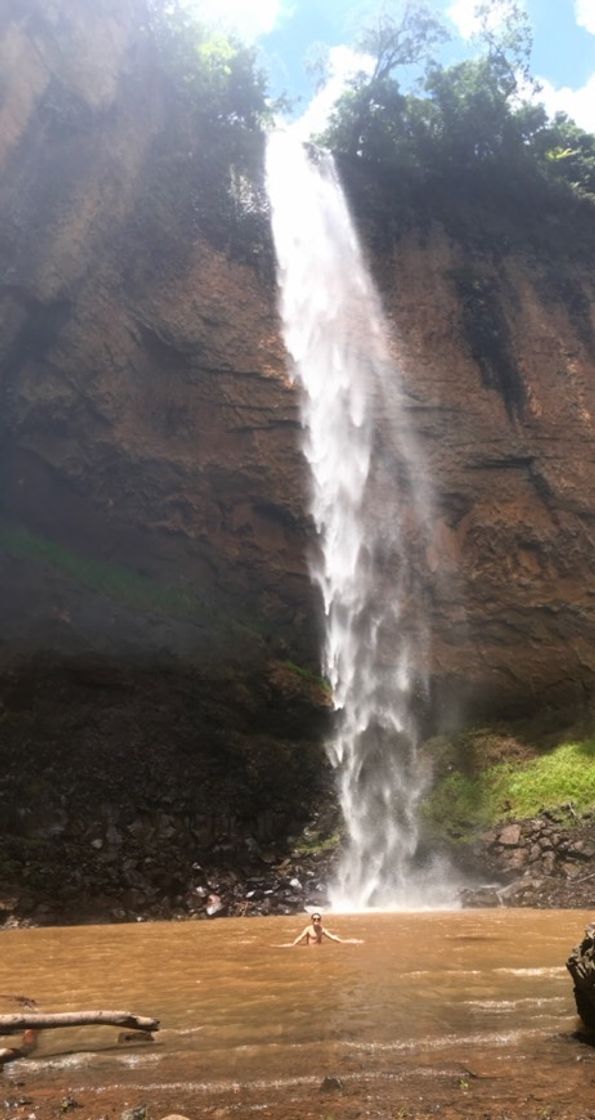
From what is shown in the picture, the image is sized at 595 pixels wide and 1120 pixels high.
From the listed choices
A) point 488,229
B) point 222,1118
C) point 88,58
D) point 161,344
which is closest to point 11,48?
point 88,58

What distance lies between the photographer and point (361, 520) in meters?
19.4

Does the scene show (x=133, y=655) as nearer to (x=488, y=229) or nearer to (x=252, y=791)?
(x=252, y=791)

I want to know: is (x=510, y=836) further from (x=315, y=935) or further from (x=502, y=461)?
(x=502, y=461)

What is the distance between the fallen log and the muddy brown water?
11 centimetres

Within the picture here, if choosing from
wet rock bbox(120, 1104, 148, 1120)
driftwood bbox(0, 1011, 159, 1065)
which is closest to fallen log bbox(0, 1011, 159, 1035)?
driftwood bbox(0, 1011, 159, 1065)

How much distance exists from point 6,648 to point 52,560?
→ 2.72 metres

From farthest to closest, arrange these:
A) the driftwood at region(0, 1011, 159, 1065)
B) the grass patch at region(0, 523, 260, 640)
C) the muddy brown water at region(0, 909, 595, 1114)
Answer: the grass patch at region(0, 523, 260, 640) → the driftwood at region(0, 1011, 159, 1065) → the muddy brown water at region(0, 909, 595, 1114)

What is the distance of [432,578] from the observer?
1916 centimetres

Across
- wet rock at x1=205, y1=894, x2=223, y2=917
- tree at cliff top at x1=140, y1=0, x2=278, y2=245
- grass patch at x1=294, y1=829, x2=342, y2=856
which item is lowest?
wet rock at x1=205, y1=894, x2=223, y2=917

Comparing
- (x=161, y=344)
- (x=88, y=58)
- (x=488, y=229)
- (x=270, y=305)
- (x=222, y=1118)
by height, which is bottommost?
(x=222, y=1118)

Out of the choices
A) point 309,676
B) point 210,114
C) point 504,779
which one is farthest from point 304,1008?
point 210,114

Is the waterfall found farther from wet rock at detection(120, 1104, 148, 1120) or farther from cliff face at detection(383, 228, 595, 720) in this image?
wet rock at detection(120, 1104, 148, 1120)

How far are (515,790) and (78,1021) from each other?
1219cm

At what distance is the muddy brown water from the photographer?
3.96 m
